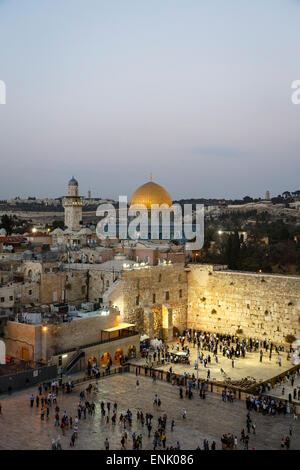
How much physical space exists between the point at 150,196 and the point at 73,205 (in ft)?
30.2

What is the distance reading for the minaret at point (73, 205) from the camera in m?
48.0

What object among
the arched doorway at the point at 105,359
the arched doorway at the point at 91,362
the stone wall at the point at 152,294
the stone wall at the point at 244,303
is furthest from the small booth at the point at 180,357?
the stone wall at the point at 244,303

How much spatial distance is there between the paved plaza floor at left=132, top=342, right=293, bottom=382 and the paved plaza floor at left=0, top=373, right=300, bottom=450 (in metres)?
3.05

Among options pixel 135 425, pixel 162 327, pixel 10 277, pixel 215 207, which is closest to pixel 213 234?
pixel 162 327

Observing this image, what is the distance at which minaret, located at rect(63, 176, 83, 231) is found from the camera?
157ft

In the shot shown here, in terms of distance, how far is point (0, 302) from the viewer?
24.3 meters

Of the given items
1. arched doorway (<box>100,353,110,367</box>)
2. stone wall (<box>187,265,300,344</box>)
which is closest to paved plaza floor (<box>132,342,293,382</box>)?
arched doorway (<box>100,353,110,367</box>)

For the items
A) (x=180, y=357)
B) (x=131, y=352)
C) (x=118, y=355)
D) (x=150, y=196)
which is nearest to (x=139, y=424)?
(x=118, y=355)

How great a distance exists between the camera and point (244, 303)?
29.7m

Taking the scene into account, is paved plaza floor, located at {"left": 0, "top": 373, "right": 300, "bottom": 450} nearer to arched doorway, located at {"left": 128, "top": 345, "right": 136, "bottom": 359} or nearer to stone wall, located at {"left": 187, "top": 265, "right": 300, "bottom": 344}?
arched doorway, located at {"left": 128, "top": 345, "right": 136, "bottom": 359}

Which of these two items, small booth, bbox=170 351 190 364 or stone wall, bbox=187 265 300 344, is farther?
stone wall, bbox=187 265 300 344

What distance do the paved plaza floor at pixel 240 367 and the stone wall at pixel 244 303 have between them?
2344 mm

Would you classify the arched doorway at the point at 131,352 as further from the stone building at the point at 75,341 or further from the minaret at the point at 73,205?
the minaret at the point at 73,205
